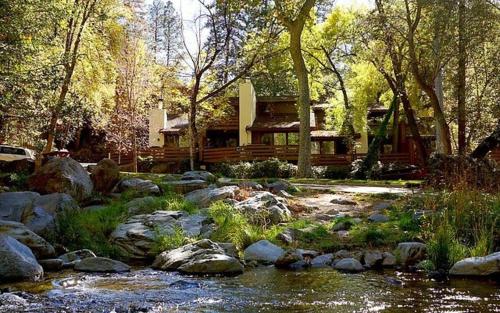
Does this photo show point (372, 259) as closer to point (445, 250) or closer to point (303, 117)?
point (445, 250)

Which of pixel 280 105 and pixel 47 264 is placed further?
pixel 280 105

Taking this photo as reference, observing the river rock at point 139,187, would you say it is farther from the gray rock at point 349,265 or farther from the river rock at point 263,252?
the gray rock at point 349,265

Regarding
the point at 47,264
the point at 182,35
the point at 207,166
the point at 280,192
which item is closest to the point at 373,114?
the point at 207,166

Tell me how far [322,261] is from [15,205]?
668 centimetres

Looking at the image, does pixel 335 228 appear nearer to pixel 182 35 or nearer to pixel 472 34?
pixel 472 34

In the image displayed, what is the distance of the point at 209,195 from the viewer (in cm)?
1325

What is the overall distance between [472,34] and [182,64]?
18.0 meters

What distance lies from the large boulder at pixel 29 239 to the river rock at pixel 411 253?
592cm

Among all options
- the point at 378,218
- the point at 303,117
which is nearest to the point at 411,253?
the point at 378,218

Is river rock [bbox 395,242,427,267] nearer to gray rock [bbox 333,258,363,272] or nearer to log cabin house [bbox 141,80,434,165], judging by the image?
gray rock [bbox 333,258,363,272]

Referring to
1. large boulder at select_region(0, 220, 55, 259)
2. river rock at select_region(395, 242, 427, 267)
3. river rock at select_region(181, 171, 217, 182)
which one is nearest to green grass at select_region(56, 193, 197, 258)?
large boulder at select_region(0, 220, 55, 259)

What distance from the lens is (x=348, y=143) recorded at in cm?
3359

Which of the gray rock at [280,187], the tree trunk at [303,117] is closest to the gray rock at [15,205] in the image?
the gray rock at [280,187]

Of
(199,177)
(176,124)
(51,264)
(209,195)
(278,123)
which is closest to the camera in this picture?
(51,264)
